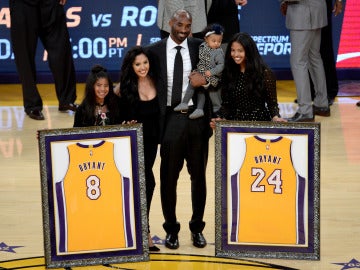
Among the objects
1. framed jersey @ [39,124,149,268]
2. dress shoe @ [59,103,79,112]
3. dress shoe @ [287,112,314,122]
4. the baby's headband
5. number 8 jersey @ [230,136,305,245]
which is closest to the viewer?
framed jersey @ [39,124,149,268]

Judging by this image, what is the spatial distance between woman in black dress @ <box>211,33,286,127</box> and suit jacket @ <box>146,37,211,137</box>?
6.8 inches

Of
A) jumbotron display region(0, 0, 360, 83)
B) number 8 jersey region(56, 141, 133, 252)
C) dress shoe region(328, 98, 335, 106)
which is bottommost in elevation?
dress shoe region(328, 98, 335, 106)

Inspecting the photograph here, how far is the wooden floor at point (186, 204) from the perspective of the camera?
21.9 ft

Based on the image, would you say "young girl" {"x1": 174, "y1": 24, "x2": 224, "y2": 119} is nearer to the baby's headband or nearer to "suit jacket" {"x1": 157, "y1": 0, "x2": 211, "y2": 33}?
the baby's headband

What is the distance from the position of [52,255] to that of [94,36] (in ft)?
21.1

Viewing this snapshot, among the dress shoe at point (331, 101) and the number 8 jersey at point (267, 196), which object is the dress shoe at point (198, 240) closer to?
the number 8 jersey at point (267, 196)

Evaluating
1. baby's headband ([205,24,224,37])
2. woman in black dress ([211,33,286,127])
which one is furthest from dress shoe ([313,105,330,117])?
woman in black dress ([211,33,286,127])

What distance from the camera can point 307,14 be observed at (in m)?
10.3

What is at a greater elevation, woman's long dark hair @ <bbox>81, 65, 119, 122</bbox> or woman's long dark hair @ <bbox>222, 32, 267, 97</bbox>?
woman's long dark hair @ <bbox>222, 32, 267, 97</bbox>

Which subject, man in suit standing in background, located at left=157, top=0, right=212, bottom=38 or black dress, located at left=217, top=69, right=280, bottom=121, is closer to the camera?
black dress, located at left=217, top=69, right=280, bottom=121

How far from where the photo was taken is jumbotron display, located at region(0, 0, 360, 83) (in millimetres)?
12594

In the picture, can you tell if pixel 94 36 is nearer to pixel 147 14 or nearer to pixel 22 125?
pixel 147 14

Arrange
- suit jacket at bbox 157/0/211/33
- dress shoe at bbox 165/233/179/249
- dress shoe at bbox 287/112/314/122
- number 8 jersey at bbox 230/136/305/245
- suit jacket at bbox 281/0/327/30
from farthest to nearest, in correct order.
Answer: dress shoe at bbox 287/112/314/122
suit jacket at bbox 281/0/327/30
suit jacket at bbox 157/0/211/33
dress shoe at bbox 165/233/179/249
number 8 jersey at bbox 230/136/305/245

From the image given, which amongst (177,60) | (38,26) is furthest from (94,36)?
(177,60)
